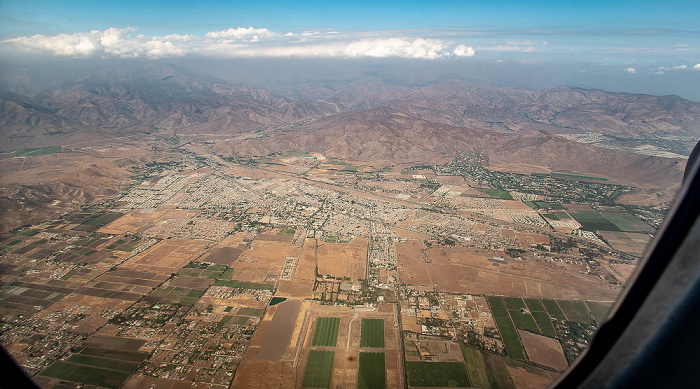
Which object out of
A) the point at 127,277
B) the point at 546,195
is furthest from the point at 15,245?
the point at 546,195

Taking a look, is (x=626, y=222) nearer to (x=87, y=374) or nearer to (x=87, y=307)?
(x=87, y=374)

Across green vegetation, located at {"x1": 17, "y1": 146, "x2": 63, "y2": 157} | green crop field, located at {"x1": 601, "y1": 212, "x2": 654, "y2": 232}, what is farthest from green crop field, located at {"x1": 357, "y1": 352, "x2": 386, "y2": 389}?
green vegetation, located at {"x1": 17, "y1": 146, "x2": 63, "y2": 157}

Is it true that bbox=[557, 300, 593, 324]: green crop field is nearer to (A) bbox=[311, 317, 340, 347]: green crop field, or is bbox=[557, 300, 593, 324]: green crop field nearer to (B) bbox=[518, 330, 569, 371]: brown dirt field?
(B) bbox=[518, 330, 569, 371]: brown dirt field

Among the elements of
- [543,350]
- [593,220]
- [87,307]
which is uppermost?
[543,350]

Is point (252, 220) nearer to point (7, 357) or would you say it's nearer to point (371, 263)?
point (371, 263)

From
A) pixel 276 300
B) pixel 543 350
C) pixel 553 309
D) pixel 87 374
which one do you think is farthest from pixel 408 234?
pixel 87 374

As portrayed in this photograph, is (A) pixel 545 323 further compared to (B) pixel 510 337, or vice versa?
(A) pixel 545 323

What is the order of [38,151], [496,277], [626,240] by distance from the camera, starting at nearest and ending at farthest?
[496,277], [626,240], [38,151]
